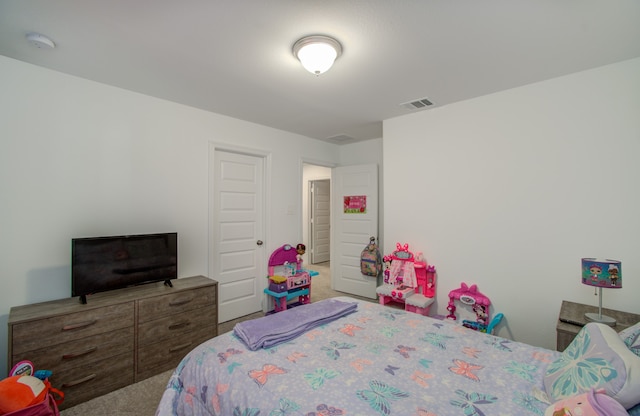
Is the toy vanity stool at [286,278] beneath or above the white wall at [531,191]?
beneath

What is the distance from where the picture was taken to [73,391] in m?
2.01

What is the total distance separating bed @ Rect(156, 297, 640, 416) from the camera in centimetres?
111

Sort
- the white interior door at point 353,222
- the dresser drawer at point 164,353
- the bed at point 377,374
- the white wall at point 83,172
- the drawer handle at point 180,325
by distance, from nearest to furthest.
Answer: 1. the bed at point 377,374
2. the white wall at point 83,172
3. the dresser drawer at point 164,353
4. the drawer handle at point 180,325
5. the white interior door at point 353,222

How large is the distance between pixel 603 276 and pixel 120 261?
3.66 m

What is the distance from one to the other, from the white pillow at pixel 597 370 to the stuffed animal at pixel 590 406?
0.05 m

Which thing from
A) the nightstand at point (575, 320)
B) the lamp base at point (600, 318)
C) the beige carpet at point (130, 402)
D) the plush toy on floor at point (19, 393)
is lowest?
the beige carpet at point (130, 402)

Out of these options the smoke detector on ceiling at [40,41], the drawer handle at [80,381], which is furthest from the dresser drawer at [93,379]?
the smoke detector on ceiling at [40,41]

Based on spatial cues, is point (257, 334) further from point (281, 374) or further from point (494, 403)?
point (494, 403)

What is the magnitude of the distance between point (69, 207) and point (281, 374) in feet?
7.79

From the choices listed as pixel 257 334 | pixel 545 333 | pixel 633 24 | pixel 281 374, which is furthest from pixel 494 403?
pixel 633 24

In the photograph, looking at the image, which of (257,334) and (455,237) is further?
(455,237)

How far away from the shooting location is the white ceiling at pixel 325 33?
1597mm

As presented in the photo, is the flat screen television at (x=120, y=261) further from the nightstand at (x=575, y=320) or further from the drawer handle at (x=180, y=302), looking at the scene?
the nightstand at (x=575, y=320)

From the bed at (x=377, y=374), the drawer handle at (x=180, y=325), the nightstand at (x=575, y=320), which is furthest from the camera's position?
the drawer handle at (x=180, y=325)
